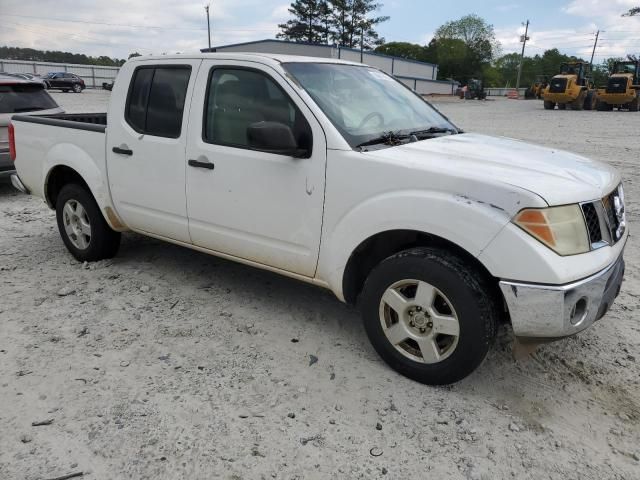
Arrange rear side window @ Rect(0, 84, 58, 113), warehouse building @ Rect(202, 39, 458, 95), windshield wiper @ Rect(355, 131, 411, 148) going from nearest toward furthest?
1. windshield wiper @ Rect(355, 131, 411, 148)
2. rear side window @ Rect(0, 84, 58, 113)
3. warehouse building @ Rect(202, 39, 458, 95)

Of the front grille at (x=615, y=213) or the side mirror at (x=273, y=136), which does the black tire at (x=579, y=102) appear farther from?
the side mirror at (x=273, y=136)

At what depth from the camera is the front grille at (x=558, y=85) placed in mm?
29386

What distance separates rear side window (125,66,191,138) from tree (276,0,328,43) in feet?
237

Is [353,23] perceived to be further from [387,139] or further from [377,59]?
[387,139]

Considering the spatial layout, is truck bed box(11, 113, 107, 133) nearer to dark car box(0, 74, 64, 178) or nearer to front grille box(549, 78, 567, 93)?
dark car box(0, 74, 64, 178)

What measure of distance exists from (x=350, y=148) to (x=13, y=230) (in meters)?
4.82

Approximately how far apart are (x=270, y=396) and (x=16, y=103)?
6.72 meters

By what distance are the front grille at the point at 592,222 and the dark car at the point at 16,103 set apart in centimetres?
692

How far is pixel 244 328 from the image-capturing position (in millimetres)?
3738

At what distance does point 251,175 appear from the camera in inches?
138

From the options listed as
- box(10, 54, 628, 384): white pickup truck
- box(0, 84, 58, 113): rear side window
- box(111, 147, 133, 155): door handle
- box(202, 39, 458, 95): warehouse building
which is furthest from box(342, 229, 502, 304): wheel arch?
box(202, 39, 458, 95): warehouse building

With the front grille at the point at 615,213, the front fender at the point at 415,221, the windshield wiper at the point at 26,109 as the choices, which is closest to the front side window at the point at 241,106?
the front fender at the point at 415,221

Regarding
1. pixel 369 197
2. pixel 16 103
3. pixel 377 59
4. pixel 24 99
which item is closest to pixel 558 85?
pixel 24 99

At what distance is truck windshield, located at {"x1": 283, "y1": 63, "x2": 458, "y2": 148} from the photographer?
334 centimetres
